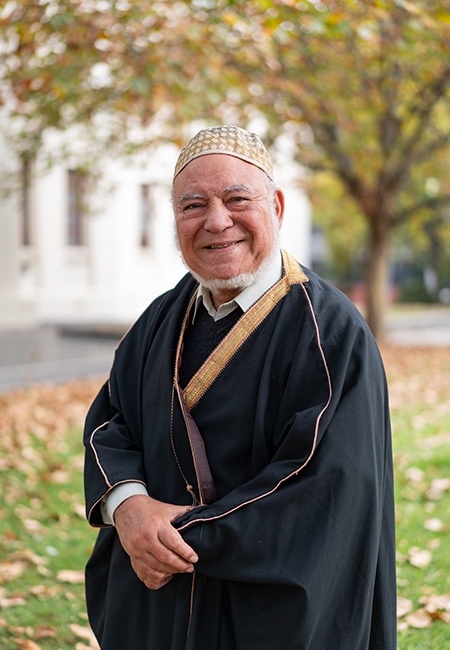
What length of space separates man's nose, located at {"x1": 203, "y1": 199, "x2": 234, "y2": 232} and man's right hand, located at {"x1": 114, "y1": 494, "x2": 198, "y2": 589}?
2.55 ft

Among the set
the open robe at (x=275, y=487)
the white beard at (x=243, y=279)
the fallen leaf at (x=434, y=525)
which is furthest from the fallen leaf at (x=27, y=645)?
the fallen leaf at (x=434, y=525)

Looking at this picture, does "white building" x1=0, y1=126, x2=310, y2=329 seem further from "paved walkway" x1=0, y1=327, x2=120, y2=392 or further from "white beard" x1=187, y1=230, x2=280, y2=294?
"white beard" x1=187, y1=230, x2=280, y2=294

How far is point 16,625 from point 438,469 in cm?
379

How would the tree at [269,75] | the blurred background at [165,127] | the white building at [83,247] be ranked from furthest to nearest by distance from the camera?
the white building at [83,247]
the blurred background at [165,127]
the tree at [269,75]

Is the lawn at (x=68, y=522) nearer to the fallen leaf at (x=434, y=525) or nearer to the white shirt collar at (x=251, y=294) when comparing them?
the fallen leaf at (x=434, y=525)

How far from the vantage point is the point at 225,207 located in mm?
2152

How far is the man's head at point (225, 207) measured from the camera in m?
2.14

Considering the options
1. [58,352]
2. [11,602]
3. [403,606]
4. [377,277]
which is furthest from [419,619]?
[377,277]

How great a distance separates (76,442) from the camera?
7496mm

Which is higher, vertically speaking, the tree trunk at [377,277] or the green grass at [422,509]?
the tree trunk at [377,277]

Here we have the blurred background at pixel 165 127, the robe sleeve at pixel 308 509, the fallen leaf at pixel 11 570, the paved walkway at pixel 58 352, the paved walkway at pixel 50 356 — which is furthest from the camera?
the paved walkway at pixel 58 352

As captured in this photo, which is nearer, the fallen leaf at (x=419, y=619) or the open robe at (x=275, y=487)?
the open robe at (x=275, y=487)

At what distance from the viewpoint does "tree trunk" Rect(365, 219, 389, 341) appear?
1519 centimetres

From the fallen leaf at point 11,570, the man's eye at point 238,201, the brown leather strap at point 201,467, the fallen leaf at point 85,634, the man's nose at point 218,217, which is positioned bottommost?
the fallen leaf at point 85,634
